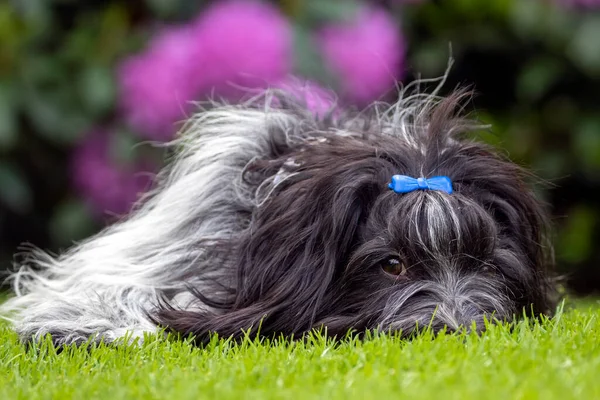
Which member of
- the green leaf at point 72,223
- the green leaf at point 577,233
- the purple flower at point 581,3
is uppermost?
the purple flower at point 581,3

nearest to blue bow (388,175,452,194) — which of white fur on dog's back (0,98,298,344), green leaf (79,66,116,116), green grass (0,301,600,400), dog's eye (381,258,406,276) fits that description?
dog's eye (381,258,406,276)

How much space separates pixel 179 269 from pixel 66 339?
2.62 ft

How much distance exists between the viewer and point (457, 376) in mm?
2447

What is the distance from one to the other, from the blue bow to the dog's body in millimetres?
29

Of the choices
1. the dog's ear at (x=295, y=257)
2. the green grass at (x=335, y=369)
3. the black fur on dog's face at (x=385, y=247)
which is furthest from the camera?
the dog's ear at (x=295, y=257)

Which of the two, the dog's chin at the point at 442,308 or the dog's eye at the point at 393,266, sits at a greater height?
the dog's eye at the point at 393,266

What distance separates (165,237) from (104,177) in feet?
7.06

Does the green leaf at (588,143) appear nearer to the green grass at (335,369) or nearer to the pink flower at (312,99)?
the pink flower at (312,99)

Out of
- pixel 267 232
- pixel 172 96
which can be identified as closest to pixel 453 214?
pixel 267 232

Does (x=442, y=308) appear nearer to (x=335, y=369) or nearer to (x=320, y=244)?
(x=320, y=244)

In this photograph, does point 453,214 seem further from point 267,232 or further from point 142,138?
point 142,138

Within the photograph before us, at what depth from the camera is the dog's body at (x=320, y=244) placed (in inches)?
139

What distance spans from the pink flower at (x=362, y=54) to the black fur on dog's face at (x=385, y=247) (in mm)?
2388

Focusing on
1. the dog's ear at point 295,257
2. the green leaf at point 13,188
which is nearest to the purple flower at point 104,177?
the green leaf at point 13,188
